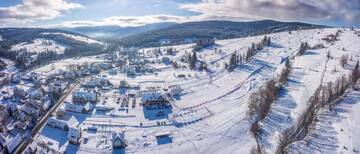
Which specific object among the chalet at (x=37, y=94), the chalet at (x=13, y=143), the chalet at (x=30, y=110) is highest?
the chalet at (x=37, y=94)

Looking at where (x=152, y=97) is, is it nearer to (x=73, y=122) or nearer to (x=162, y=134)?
(x=162, y=134)

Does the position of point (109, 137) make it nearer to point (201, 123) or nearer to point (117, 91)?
point (201, 123)

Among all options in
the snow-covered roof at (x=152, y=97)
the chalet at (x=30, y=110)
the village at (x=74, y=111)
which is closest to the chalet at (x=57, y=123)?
the village at (x=74, y=111)

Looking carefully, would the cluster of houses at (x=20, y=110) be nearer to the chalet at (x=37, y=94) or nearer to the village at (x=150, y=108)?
the chalet at (x=37, y=94)

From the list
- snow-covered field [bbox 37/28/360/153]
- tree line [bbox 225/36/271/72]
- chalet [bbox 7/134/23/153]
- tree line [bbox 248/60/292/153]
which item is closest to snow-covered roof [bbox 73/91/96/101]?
snow-covered field [bbox 37/28/360/153]

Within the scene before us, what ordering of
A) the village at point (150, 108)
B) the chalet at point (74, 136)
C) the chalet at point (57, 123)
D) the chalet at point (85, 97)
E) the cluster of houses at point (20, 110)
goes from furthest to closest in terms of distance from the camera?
1. the chalet at point (85, 97)
2. the chalet at point (57, 123)
3. the chalet at point (74, 136)
4. the cluster of houses at point (20, 110)
5. the village at point (150, 108)

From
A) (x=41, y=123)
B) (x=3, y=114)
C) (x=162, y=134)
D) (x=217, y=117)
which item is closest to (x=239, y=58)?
(x=217, y=117)

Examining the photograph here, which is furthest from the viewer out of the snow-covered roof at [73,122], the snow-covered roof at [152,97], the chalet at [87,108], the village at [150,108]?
the snow-covered roof at [152,97]

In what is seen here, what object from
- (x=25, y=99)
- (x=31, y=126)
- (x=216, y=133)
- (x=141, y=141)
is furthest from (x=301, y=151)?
(x=25, y=99)
